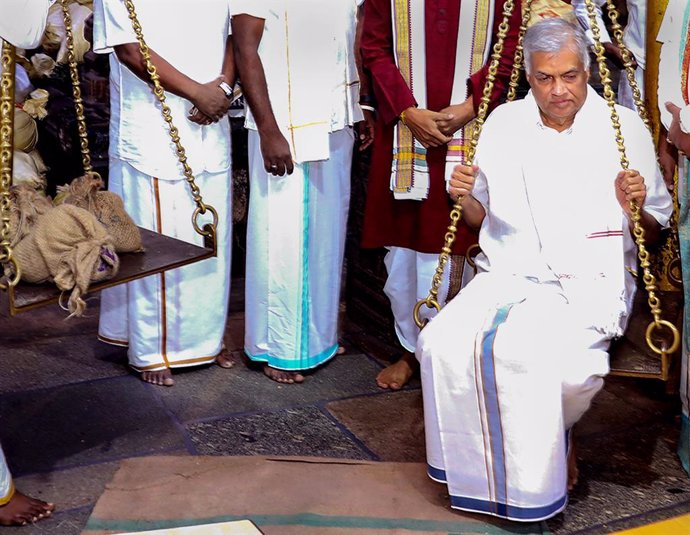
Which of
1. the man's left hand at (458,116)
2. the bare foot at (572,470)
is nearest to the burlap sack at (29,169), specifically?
the man's left hand at (458,116)

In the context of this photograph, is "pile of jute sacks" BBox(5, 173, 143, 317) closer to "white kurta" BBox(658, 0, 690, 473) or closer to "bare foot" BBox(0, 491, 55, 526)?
"bare foot" BBox(0, 491, 55, 526)

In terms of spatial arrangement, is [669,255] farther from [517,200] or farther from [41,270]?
[41,270]

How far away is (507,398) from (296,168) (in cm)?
171

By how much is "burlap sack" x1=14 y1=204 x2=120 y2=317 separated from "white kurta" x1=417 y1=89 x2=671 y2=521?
3.55ft

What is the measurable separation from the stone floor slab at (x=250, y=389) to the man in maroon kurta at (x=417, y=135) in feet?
0.59

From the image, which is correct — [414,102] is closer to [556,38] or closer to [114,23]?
[556,38]

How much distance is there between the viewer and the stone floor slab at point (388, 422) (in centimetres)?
411

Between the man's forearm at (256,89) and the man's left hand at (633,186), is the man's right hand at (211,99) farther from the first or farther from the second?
the man's left hand at (633,186)

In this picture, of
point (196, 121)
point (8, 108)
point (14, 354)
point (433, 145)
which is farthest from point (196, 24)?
point (14, 354)

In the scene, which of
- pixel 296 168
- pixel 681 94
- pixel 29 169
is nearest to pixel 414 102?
pixel 296 168

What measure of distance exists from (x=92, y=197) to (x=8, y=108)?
668mm

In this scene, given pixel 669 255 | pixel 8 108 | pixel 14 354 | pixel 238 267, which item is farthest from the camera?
pixel 238 267

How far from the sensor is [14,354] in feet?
16.6

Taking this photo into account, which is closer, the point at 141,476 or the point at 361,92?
the point at 141,476
